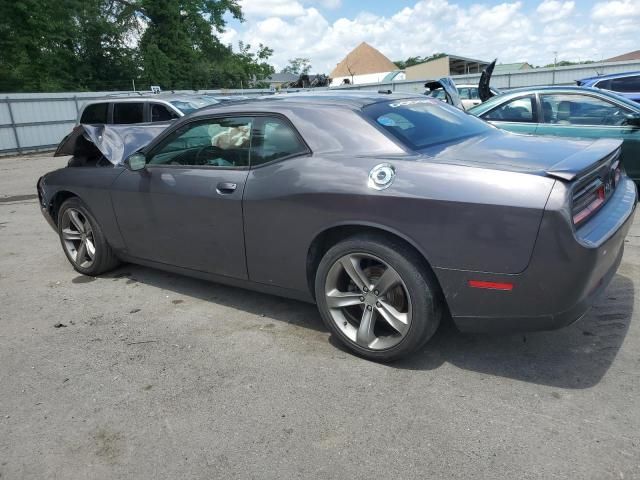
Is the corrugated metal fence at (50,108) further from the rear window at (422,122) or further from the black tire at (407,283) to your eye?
the black tire at (407,283)

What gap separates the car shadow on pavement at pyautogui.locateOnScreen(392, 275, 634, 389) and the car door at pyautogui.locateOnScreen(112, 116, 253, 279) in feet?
4.83

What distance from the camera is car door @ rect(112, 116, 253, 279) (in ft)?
11.7

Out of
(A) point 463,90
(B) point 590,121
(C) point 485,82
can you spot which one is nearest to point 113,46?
(A) point 463,90

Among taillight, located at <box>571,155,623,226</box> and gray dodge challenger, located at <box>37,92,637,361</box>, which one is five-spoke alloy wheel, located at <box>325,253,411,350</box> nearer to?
gray dodge challenger, located at <box>37,92,637,361</box>

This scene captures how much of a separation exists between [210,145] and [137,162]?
65 centimetres

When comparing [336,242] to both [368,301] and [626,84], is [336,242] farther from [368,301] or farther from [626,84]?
[626,84]

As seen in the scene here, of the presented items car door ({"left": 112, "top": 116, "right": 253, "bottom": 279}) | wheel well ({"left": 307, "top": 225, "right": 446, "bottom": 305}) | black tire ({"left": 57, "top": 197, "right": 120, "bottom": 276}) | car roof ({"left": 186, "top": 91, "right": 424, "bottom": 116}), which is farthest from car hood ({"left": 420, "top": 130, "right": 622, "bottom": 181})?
black tire ({"left": 57, "top": 197, "right": 120, "bottom": 276})

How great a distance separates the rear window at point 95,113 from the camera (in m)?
10.1

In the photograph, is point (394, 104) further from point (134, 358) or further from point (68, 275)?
point (68, 275)

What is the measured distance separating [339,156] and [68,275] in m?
3.43

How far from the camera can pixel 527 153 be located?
2.89 meters

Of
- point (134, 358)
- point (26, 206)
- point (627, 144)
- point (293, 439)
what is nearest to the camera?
point (293, 439)

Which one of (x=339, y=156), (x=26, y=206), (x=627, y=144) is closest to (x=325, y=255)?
(x=339, y=156)

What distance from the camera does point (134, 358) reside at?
335cm
